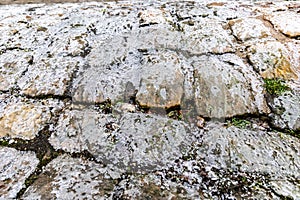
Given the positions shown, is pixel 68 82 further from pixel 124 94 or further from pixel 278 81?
pixel 278 81

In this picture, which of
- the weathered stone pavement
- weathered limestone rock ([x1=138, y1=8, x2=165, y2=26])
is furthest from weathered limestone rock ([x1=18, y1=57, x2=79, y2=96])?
weathered limestone rock ([x1=138, y1=8, x2=165, y2=26])

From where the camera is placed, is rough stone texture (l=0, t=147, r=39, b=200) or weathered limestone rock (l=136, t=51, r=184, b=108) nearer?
rough stone texture (l=0, t=147, r=39, b=200)

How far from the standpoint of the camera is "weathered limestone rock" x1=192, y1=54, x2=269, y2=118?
1.34 m

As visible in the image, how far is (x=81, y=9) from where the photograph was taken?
85.9 inches

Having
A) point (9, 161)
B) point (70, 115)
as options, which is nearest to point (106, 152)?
point (70, 115)

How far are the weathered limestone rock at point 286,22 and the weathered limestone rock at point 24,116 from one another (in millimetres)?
1549

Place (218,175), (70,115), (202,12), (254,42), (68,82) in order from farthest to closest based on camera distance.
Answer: (202,12) < (254,42) < (68,82) < (70,115) < (218,175)

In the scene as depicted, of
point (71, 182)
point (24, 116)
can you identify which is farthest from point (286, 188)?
point (24, 116)

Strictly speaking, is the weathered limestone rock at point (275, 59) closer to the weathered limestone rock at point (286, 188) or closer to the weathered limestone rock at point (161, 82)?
the weathered limestone rock at point (161, 82)

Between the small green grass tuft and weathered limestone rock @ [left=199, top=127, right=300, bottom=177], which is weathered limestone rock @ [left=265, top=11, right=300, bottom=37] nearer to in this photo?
the small green grass tuft

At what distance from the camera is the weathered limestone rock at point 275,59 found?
1469 mm

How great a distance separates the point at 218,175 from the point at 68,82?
3.31 feet

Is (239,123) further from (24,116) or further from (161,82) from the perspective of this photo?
(24,116)

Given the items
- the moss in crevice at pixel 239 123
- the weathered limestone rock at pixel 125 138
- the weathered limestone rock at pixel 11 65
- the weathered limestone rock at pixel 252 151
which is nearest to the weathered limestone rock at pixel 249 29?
the moss in crevice at pixel 239 123
